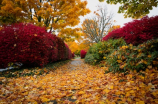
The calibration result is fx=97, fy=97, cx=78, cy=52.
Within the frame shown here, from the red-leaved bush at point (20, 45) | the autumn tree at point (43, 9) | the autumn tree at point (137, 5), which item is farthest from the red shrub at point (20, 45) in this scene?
the autumn tree at point (137, 5)

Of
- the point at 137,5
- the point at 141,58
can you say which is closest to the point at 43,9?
the point at 137,5

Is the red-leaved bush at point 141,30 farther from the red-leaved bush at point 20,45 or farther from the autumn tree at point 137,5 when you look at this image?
the red-leaved bush at point 20,45

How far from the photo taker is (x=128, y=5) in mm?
5840

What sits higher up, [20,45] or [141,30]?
[141,30]

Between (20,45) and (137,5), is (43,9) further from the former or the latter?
(137,5)

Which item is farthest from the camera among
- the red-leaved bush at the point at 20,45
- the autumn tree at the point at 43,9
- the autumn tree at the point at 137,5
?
the autumn tree at the point at 43,9

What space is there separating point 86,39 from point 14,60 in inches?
552

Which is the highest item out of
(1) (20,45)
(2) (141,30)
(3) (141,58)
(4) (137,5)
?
(4) (137,5)

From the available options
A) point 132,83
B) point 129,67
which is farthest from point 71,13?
point 132,83

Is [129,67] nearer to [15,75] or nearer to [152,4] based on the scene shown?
[15,75]

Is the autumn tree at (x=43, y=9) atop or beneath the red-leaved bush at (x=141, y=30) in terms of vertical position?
atop

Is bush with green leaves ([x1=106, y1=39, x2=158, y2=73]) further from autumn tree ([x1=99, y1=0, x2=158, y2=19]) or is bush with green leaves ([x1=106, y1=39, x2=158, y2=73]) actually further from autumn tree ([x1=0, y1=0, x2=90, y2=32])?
autumn tree ([x1=0, y1=0, x2=90, y2=32])

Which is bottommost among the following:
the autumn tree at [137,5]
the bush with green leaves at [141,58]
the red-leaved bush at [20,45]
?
the bush with green leaves at [141,58]

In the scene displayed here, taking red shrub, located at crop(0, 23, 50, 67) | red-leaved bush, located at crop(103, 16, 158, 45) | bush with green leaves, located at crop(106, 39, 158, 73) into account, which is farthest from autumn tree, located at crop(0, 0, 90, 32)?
bush with green leaves, located at crop(106, 39, 158, 73)
